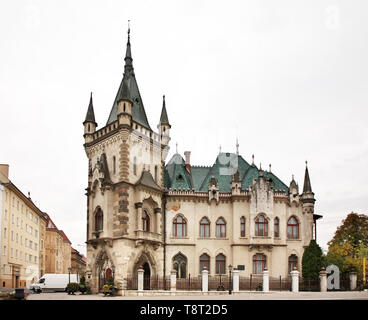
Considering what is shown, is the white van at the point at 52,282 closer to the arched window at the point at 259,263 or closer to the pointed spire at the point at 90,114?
the pointed spire at the point at 90,114

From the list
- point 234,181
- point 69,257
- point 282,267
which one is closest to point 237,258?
point 282,267

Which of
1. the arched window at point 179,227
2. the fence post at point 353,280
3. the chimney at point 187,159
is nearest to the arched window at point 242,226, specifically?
the arched window at point 179,227

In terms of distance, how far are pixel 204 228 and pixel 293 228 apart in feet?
28.3

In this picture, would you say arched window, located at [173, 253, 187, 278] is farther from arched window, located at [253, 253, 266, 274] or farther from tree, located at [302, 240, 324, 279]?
tree, located at [302, 240, 324, 279]

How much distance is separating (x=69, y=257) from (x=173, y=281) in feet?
267

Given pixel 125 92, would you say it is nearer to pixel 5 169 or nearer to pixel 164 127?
pixel 164 127

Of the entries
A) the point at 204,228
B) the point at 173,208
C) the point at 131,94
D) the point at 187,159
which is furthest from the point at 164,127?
the point at 204,228

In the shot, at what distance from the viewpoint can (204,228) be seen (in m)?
43.5

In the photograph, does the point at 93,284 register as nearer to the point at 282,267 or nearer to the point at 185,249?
the point at 185,249

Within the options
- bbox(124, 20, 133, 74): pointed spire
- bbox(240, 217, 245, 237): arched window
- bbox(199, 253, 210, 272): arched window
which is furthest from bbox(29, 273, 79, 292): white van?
bbox(124, 20, 133, 74): pointed spire

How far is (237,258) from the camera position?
140 ft

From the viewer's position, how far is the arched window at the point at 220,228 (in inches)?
1718

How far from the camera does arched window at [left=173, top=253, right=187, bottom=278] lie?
139 feet
